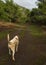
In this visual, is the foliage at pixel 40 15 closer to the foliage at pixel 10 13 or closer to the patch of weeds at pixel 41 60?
the foliage at pixel 10 13

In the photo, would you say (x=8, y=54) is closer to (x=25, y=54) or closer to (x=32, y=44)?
(x=25, y=54)

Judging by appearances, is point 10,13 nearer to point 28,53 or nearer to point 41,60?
point 28,53

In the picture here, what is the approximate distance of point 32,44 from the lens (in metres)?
13.6

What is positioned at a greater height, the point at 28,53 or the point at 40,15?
the point at 40,15

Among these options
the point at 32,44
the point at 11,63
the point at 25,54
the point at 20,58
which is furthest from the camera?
the point at 32,44

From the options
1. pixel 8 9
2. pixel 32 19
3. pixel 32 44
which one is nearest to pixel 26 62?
pixel 32 44

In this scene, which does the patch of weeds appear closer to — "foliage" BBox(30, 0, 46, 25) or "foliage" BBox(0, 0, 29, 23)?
"foliage" BBox(30, 0, 46, 25)

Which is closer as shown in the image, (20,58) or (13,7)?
(20,58)

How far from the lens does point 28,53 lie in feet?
37.8

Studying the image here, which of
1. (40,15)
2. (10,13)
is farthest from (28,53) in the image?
(10,13)

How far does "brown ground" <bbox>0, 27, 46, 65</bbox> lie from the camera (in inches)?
398

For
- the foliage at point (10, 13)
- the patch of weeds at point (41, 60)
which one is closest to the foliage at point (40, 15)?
the foliage at point (10, 13)

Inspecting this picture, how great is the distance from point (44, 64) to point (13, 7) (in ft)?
67.1

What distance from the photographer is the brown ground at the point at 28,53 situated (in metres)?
10.1
